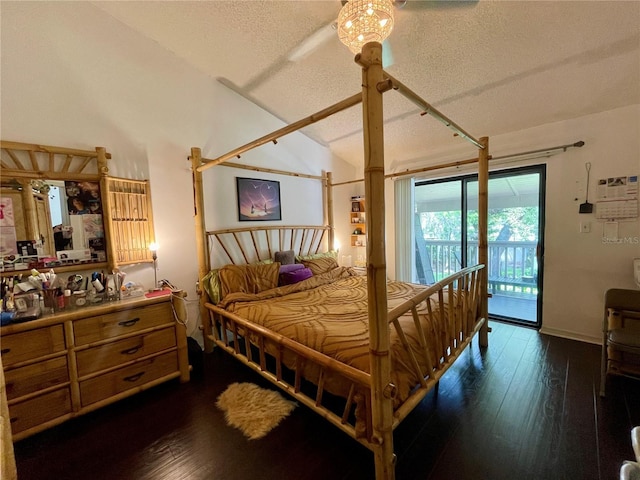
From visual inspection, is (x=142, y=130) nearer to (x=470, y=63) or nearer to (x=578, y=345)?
(x=470, y=63)

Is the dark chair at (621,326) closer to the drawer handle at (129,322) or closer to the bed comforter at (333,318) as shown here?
the bed comforter at (333,318)

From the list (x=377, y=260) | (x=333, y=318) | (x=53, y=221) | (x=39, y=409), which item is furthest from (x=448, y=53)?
(x=39, y=409)

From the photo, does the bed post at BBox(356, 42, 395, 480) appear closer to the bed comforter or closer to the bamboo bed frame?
the bamboo bed frame

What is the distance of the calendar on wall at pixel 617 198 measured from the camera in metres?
2.40

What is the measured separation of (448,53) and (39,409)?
371 centimetres

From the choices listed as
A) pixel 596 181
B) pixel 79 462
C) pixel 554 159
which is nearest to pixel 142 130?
pixel 79 462

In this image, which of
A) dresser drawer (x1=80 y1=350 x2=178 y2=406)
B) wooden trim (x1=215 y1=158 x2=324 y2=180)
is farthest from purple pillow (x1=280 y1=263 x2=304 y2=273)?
dresser drawer (x1=80 y1=350 x2=178 y2=406)

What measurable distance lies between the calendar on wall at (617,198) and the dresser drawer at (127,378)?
4.05m

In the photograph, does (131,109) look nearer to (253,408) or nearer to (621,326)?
(253,408)

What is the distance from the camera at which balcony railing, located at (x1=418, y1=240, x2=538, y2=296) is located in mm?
3243

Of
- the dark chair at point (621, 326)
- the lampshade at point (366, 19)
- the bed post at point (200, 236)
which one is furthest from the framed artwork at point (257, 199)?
the dark chair at point (621, 326)

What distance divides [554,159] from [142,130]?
13.2 ft

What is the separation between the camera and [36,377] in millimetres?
1640

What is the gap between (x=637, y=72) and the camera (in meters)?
2.06
